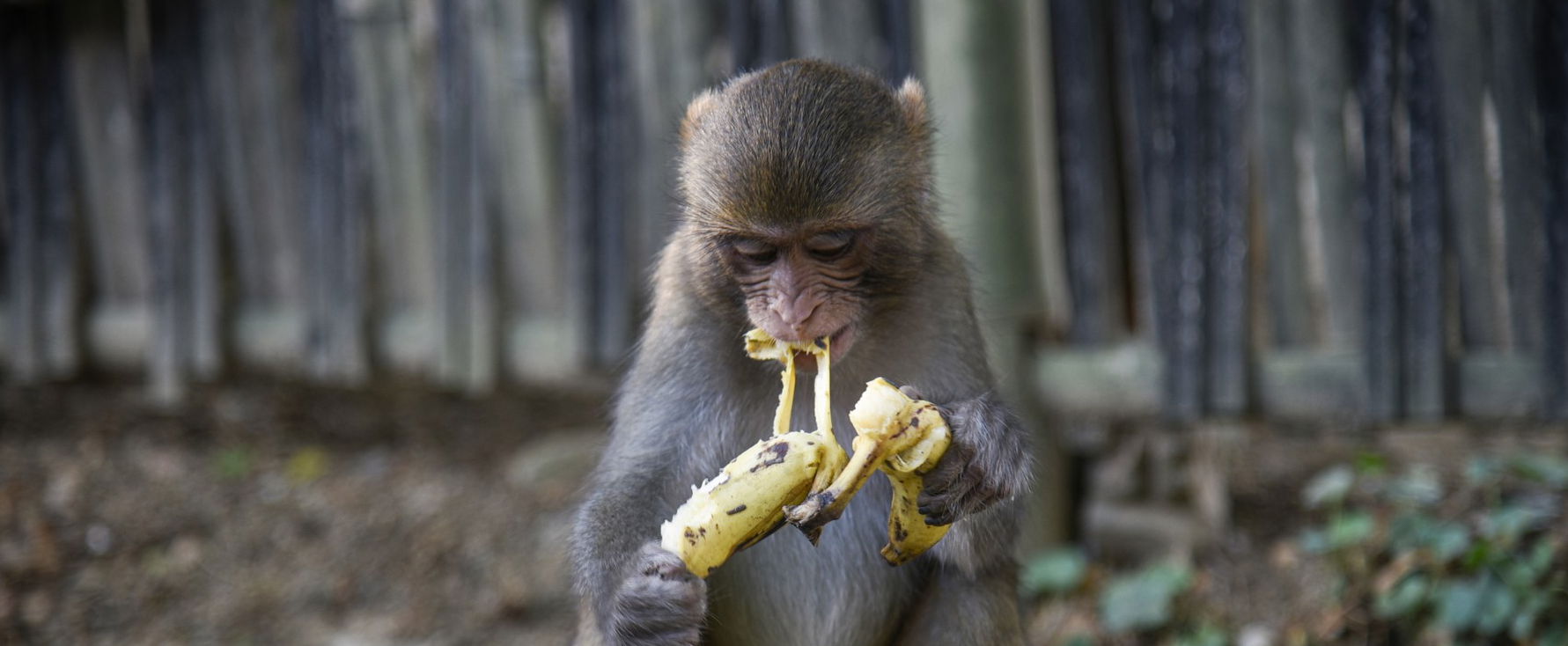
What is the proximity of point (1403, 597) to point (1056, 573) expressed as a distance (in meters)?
1.38

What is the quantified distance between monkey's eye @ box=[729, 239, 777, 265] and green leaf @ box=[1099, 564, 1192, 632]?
288 cm

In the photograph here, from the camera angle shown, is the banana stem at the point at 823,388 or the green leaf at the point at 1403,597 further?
the green leaf at the point at 1403,597

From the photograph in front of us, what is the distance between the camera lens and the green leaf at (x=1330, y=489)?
539cm

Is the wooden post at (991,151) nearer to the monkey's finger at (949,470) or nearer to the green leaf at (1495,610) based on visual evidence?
the green leaf at (1495,610)

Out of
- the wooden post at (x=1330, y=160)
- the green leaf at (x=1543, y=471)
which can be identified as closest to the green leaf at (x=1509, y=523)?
the green leaf at (x=1543, y=471)

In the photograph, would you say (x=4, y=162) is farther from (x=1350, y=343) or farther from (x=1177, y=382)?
(x=1350, y=343)

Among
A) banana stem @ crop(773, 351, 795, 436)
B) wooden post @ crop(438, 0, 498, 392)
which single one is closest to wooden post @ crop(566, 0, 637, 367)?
wooden post @ crop(438, 0, 498, 392)

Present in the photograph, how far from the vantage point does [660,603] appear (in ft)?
9.50

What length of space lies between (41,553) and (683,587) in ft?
14.6

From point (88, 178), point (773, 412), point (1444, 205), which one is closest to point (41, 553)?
point (88, 178)

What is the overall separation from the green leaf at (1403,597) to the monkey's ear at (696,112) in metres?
3.21

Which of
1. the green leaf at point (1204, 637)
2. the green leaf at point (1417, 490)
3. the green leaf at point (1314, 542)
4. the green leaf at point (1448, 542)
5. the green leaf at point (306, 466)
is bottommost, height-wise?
the green leaf at point (1204, 637)

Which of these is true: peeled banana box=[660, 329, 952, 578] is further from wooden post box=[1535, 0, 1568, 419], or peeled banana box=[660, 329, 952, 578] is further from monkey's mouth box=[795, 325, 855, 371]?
wooden post box=[1535, 0, 1568, 419]

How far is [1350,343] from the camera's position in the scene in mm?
5359
